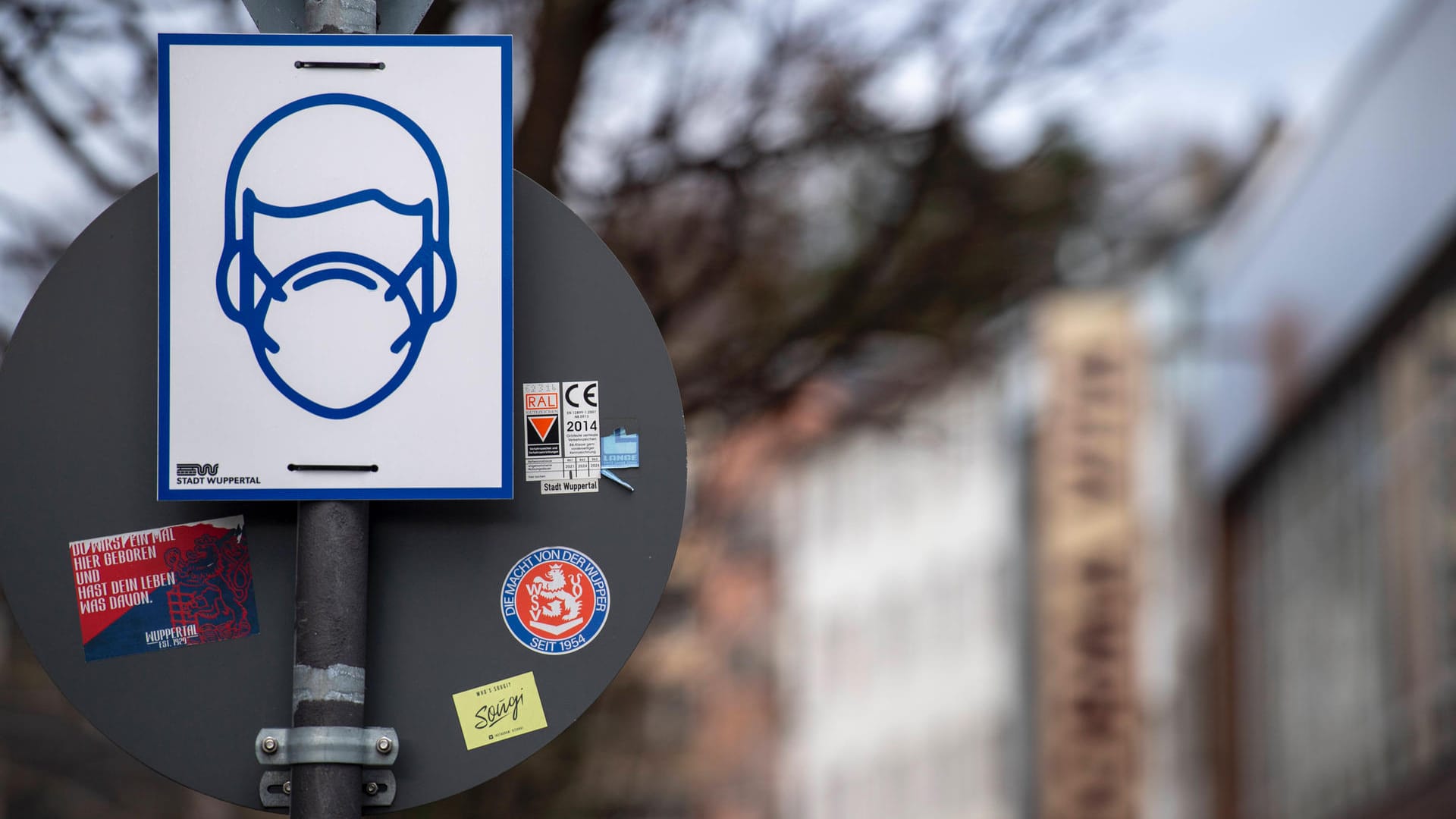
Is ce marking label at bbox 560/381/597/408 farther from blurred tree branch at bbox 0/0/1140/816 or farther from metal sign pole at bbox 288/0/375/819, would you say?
blurred tree branch at bbox 0/0/1140/816

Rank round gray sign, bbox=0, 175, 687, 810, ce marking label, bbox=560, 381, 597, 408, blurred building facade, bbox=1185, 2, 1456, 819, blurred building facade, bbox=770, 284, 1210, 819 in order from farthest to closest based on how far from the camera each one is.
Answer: blurred building facade, bbox=770, 284, 1210, 819
blurred building facade, bbox=1185, 2, 1456, 819
ce marking label, bbox=560, 381, 597, 408
round gray sign, bbox=0, 175, 687, 810

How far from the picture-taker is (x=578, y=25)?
5.51 meters

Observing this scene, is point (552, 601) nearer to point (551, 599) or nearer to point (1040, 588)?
point (551, 599)

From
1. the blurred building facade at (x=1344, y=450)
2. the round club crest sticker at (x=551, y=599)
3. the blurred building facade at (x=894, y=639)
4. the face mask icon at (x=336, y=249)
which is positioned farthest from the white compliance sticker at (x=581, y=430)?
the blurred building facade at (x=894, y=639)

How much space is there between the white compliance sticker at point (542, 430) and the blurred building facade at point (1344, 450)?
984 centimetres

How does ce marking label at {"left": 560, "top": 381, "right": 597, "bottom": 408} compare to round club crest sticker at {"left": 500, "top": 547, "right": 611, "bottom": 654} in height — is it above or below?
above

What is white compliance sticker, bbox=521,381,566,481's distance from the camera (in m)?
2.04

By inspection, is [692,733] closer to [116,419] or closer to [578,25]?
[578,25]

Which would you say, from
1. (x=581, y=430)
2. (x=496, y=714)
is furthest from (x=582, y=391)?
(x=496, y=714)

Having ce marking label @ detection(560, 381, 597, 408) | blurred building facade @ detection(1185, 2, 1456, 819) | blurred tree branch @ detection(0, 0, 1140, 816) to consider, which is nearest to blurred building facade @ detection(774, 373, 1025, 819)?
blurred building facade @ detection(1185, 2, 1456, 819)

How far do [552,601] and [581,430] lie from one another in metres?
0.22

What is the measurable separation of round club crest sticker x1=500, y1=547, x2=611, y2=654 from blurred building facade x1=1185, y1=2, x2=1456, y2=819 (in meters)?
9.90

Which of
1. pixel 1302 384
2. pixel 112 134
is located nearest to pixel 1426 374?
pixel 1302 384

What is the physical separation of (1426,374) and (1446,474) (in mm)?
977
